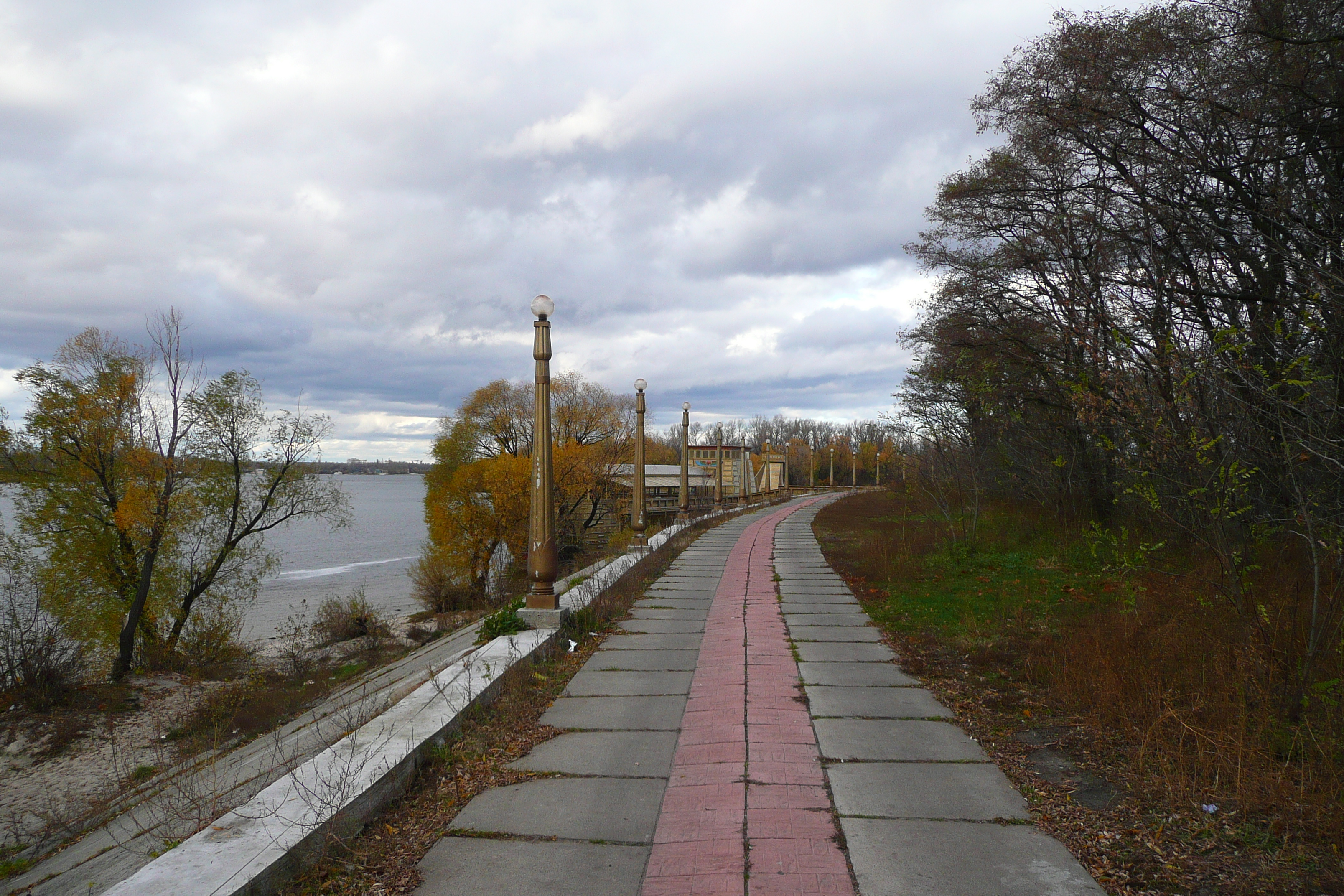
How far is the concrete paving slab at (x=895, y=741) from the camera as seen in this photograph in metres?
→ 4.49

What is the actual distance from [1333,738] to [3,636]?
20.5 m

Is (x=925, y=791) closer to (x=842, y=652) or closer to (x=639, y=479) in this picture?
(x=842, y=652)

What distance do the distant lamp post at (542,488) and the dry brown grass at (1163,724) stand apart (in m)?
3.68

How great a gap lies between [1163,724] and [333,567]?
1834 inches

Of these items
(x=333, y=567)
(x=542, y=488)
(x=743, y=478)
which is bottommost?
(x=333, y=567)

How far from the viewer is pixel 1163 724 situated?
4.42 m

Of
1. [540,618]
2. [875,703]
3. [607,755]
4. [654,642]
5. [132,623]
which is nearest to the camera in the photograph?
[607,755]

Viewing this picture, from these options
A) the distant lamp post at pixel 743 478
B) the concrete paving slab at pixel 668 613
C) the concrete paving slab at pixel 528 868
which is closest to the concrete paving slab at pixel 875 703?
the concrete paving slab at pixel 528 868

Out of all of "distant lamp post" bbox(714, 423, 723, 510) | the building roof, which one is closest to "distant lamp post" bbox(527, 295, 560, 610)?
"distant lamp post" bbox(714, 423, 723, 510)

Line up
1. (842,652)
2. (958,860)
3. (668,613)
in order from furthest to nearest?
(668,613) < (842,652) < (958,860)

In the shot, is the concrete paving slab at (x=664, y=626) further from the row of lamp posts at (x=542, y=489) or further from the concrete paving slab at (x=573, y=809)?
the concrete paving slab at (x=573, y=809)

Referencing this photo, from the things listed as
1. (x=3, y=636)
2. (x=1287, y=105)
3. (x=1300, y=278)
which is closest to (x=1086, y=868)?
(x=1300, y=278)

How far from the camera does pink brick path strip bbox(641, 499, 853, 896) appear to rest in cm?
308

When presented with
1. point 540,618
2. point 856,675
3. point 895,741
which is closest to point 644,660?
point 540,618
